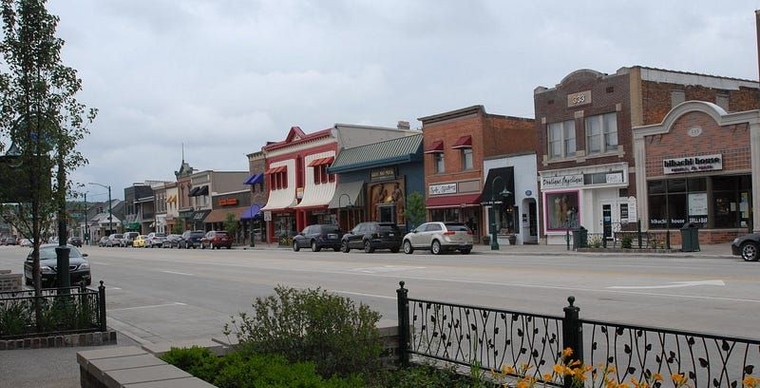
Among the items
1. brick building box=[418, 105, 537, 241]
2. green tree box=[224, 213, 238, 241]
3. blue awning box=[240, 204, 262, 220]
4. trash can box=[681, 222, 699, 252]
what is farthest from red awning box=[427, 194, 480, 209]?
green tree box=[224, 213, 238, 241]

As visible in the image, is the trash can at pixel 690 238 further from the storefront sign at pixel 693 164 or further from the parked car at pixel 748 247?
the storefront sign at pixel 693 164

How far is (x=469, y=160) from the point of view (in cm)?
4409

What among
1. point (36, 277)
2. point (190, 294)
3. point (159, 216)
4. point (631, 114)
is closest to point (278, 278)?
point (190, 294)

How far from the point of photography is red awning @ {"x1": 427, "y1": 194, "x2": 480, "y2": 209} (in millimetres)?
42819

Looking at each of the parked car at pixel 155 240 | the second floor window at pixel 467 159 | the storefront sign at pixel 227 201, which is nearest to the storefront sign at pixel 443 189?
the second floor window at pixel 467 159

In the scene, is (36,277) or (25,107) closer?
(25,107)

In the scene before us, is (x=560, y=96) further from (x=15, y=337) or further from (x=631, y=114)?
(x=15, y=337)

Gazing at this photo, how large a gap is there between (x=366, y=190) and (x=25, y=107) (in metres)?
41.8

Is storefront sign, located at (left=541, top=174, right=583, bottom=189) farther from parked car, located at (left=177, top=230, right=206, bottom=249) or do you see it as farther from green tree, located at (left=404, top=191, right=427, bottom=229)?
parked car, located at (left=177, top=230, right=206, bottom=249)

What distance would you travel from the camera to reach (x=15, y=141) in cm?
1108

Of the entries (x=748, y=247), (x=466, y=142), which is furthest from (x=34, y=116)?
(x=466, y=142)

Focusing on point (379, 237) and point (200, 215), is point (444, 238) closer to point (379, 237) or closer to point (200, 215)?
point (379, 237)

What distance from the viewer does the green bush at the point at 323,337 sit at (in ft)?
20.4

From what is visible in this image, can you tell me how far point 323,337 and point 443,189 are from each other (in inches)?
1549
